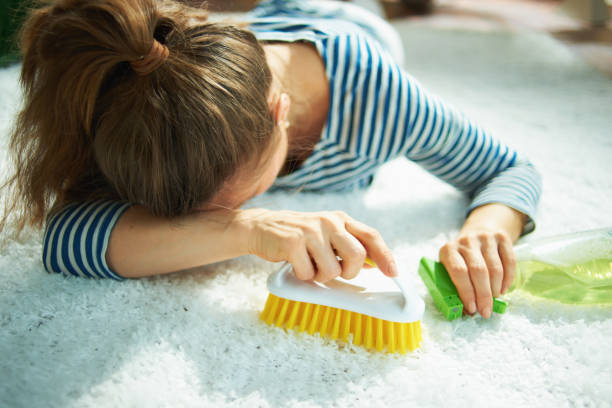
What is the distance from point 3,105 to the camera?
2.72 feet

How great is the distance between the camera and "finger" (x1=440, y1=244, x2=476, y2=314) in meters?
0.47

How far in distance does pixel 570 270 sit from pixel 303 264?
0.28 m

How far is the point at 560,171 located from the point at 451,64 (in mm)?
621

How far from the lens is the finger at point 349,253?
A: 438 millimetres

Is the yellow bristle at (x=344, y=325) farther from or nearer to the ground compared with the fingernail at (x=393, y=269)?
nearer to the ground

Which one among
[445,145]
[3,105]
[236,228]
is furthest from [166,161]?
[3,105]

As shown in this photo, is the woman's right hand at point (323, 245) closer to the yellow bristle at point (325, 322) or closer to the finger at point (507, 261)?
the yellow bristle at point (325, 322)

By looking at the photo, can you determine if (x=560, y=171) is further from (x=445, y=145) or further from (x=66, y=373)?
(x=66, y=373)

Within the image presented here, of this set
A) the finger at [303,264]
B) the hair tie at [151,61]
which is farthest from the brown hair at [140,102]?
the finger at [303,264]

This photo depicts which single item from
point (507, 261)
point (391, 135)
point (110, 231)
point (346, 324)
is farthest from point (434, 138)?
point (110, 231)

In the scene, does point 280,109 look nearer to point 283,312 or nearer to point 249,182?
point 249,182

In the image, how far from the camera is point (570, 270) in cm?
49

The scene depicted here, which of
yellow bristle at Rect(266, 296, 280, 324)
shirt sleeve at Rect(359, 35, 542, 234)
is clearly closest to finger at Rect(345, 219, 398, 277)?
yellow bristle at Rect(266, 296, 280, 324)

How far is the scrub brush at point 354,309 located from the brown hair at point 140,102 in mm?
132
